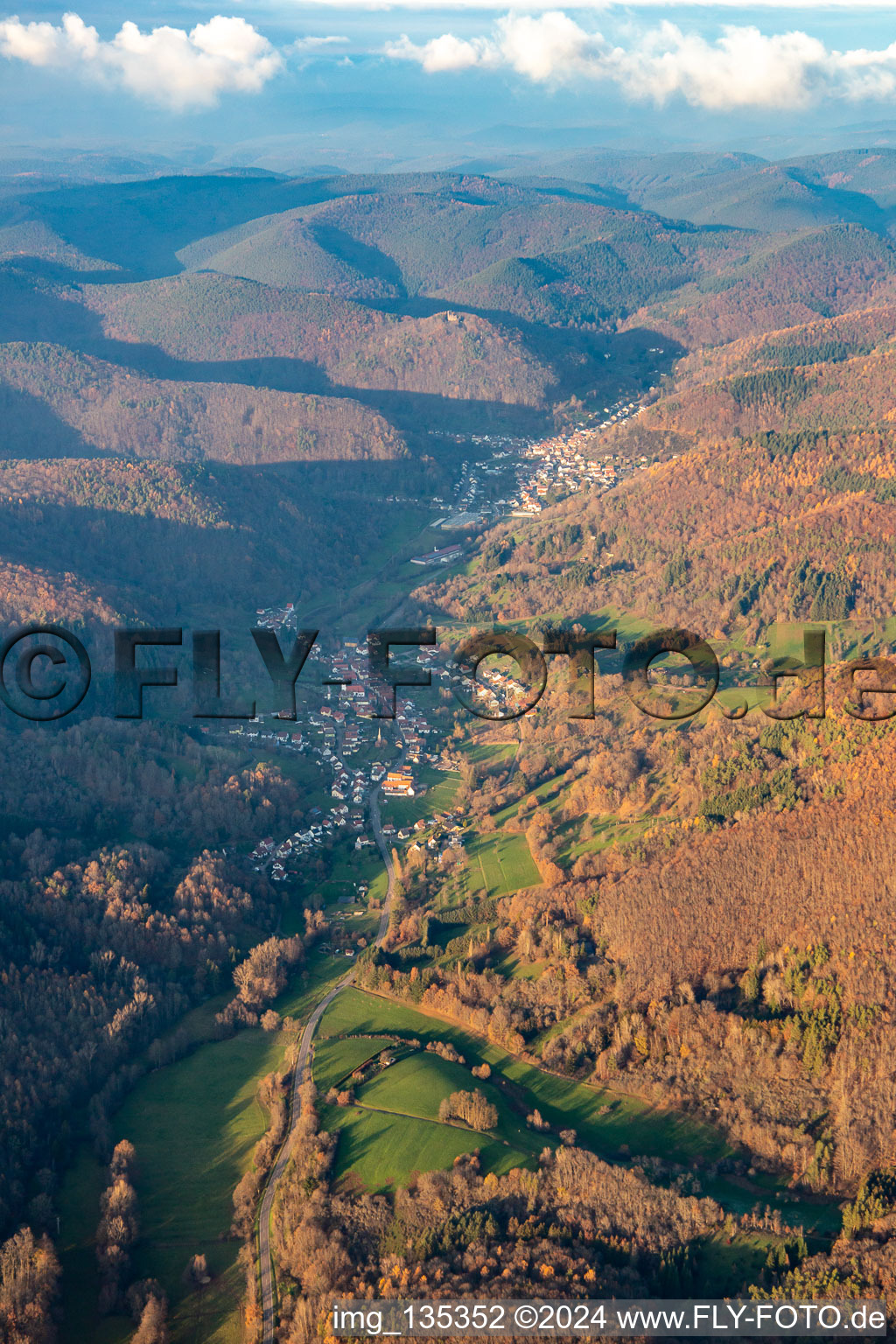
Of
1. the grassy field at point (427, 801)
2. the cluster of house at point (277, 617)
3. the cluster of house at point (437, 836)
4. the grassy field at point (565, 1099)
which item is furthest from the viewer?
the cluster of house at point (277, 617)

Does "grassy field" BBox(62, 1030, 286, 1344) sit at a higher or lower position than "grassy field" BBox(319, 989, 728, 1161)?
lower

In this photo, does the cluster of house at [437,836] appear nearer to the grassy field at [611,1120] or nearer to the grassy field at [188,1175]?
the grassy field at [188,1175]

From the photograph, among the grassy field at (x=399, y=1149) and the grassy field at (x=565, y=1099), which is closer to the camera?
the grassy field at (x=399, y=1149)

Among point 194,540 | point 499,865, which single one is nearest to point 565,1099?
point 499,865

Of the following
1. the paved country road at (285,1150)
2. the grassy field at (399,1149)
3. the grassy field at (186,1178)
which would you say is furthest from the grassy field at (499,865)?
the grassy field at (399,1149)

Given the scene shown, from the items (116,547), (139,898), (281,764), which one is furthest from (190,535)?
(139,898)

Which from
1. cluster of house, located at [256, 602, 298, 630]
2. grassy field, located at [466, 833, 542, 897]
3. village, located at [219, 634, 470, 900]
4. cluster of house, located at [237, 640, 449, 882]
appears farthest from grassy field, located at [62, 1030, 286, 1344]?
cluster of house, located at [256, 602, 298, 630]

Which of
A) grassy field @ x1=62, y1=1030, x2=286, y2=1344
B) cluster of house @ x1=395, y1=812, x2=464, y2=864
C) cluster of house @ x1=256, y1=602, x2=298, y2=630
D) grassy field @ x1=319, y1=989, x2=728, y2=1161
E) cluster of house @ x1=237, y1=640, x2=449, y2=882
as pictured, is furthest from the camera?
cluster of house @ x1=256, y1=602, x2=298, y2=630

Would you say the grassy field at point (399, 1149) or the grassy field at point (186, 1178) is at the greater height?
the grassy field at point (399, 1149)

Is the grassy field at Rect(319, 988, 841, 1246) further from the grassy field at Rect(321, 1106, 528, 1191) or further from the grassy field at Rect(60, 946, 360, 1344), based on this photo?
the grassy field at Rect(60, 946, 360, 1344)
